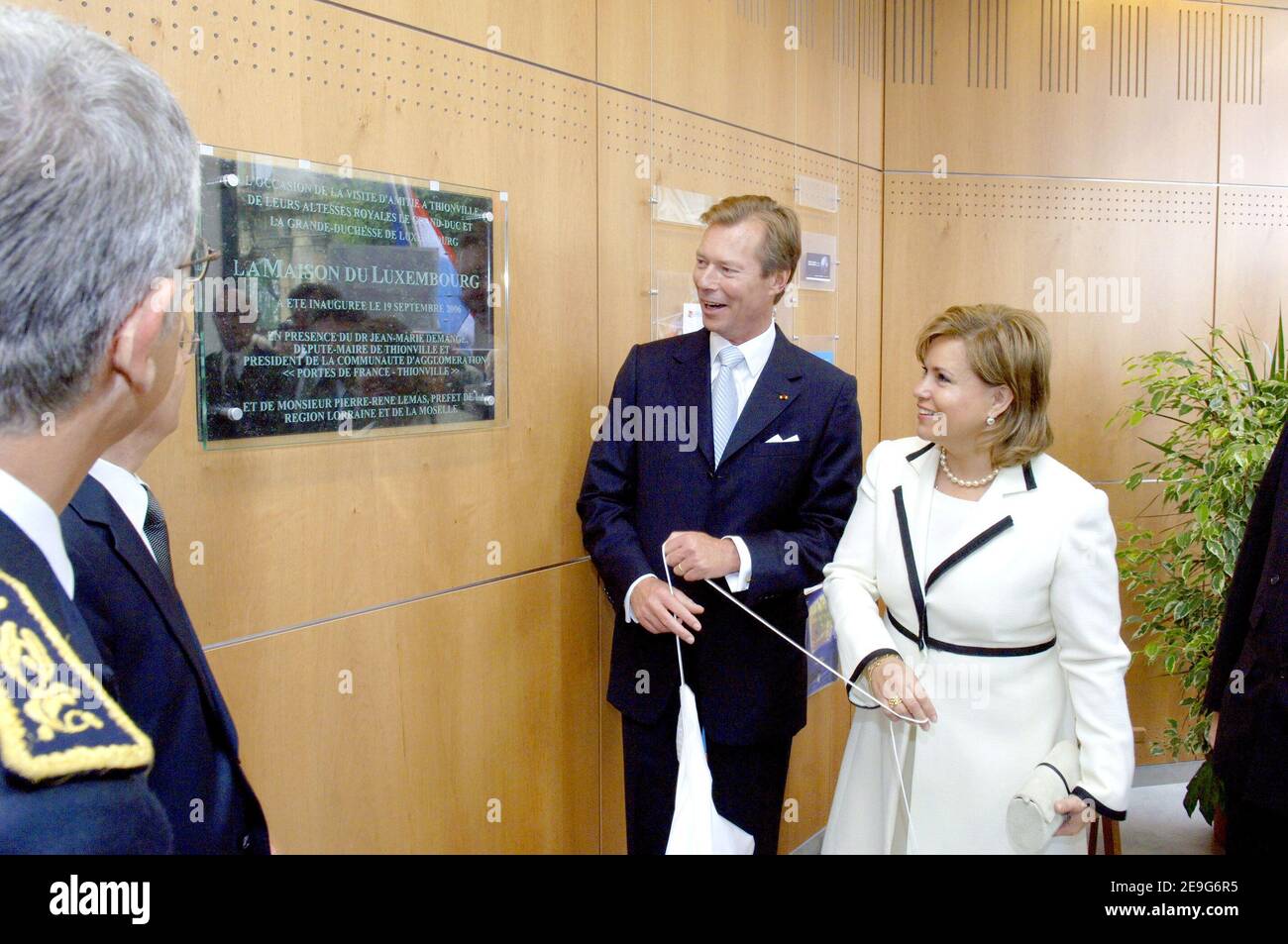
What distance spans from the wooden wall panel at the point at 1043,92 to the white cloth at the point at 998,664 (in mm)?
2748

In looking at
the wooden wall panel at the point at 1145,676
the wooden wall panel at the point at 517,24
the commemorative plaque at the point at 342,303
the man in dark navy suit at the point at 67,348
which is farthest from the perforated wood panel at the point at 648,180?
the man in dark navy suit at the point at 67,348

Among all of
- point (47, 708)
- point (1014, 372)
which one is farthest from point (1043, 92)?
point (47, 708)

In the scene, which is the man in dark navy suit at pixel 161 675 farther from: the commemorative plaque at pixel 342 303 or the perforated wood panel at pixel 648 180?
the perforated wood panel at pixel 648 180

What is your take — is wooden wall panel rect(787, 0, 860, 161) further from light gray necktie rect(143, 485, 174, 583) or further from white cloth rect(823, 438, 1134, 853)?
light gray necktie rect(143, 485, 174, 583)

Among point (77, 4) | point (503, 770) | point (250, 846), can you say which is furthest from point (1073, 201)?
point (250, 846)

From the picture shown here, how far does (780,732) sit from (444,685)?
932 mm

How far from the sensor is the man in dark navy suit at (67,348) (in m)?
0.66

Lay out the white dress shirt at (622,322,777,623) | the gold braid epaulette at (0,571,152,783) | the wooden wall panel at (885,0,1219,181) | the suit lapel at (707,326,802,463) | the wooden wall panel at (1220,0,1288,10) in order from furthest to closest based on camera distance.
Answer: the wooden wall panel at (1220,0,1288,10) < the wooden wall panel at (885,0,1219,181) < the white dress shirt at (622,322,777,623) < the suit lapel at (707,326,802,463) < the gold braid epaulette at (0,571,152,783)

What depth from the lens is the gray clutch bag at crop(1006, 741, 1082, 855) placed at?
6.24ft

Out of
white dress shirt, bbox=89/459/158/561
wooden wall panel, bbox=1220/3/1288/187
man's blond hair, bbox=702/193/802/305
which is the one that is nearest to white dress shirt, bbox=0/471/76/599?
white dress shirt, bbox=89/459/158/561

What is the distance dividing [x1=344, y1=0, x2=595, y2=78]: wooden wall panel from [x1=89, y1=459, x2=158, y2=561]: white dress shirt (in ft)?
4.31

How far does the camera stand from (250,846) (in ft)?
4.17
